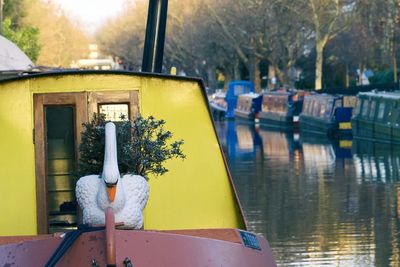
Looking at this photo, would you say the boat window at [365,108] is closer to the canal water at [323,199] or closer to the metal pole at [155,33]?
the canal water at [323,199]

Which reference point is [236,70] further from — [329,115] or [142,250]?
[142,250]

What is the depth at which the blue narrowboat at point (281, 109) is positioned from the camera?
62481 millimetres

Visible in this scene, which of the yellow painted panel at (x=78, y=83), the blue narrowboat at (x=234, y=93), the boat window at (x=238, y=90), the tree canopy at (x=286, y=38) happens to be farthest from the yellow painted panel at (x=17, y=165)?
the boat window at (x=238, y=90)

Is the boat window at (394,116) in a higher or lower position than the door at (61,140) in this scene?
lower

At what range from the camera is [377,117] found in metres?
46.4

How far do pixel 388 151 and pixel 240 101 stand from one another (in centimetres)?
3512

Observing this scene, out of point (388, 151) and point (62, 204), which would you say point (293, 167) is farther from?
point (62, 204)

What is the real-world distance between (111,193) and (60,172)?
3001 mm

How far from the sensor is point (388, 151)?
4038cm

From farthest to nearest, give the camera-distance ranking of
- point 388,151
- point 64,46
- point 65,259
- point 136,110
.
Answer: point 64,46 < point 388,151 < point 136,110 < point 65,259

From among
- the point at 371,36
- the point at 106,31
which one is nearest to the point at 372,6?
the point at 371,36

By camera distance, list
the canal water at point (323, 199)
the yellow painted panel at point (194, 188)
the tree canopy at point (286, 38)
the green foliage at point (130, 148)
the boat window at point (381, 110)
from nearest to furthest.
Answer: the green foliage at point (130, 148) → the yellow painted panel at point (194, 188) → the canal water at point (323, 199) → the boat window at point (381, 110) → the tree canopy at point (286, 38)

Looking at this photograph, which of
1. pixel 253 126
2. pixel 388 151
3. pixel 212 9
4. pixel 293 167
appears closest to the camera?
pixel 293 167

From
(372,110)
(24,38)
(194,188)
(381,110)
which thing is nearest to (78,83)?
(194,188)
